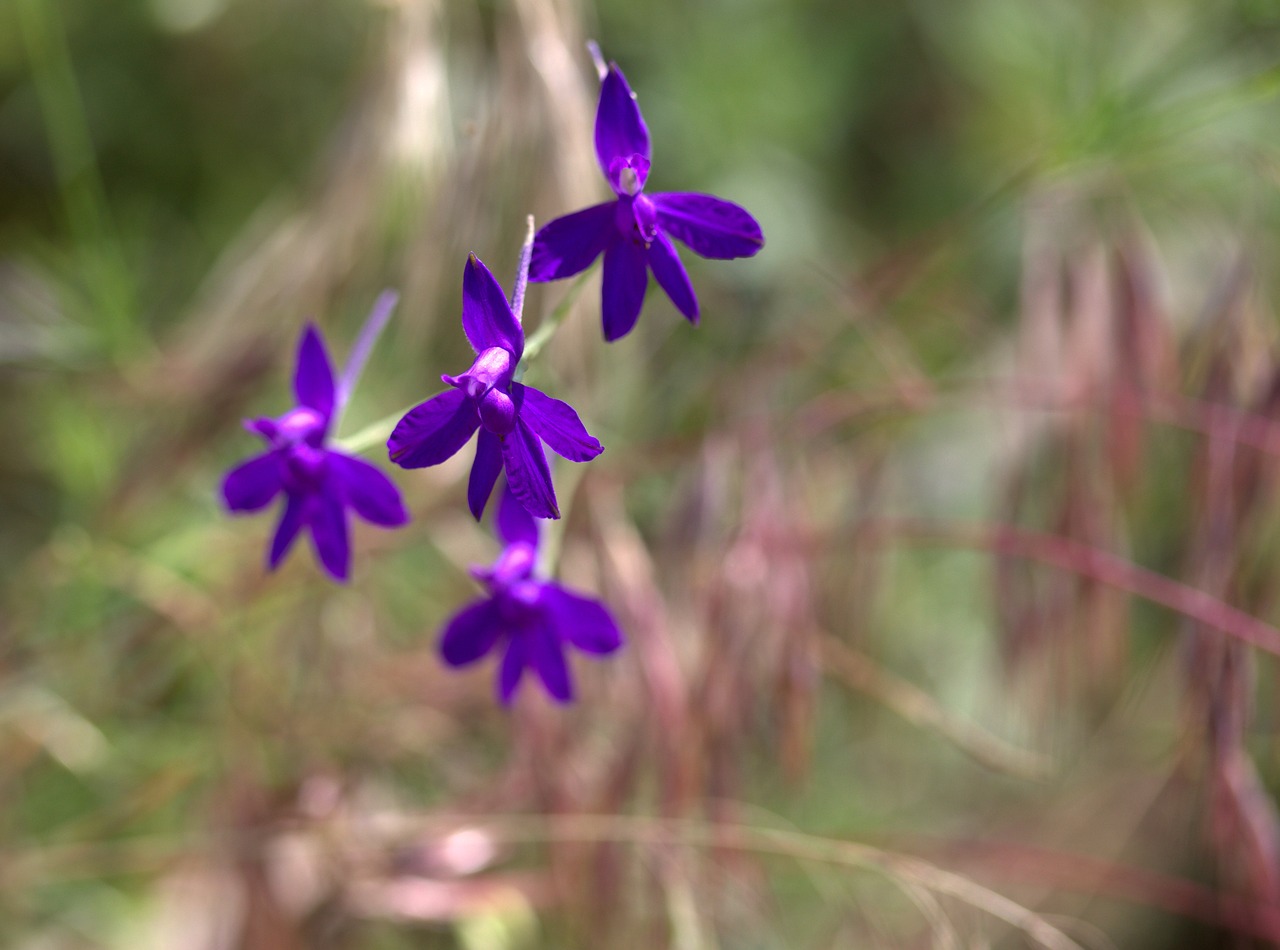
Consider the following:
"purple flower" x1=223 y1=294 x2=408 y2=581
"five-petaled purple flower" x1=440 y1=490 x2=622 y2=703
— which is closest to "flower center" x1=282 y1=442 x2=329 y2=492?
"purple flower" x1=223 y1=294 x2=408 y2=581

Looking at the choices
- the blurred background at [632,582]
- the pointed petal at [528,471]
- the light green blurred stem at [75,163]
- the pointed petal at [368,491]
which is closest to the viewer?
the pointed petal at [528,471]

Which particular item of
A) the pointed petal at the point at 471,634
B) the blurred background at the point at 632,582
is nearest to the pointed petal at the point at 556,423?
the pointed petal at the point at 471,634

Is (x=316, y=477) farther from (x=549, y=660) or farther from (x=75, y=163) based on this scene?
(x=75, y=163)

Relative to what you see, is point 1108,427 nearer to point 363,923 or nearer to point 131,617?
point 363,923

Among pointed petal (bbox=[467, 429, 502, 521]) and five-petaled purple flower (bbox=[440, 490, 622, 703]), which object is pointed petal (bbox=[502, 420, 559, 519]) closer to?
pointed petal (bbox=[467, 429, 502, 521])

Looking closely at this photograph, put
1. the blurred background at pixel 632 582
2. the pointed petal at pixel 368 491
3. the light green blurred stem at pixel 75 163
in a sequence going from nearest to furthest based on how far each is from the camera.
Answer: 1. the pointed petal at pixel 368 491
2. the blurred background at pixel 632 582
3. the light green blurred stem at pixel 75 163

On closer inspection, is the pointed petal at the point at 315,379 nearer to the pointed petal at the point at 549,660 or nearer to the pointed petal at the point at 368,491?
the pointed petal at the point at 368,491

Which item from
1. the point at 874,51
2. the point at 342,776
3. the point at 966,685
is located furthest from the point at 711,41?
the point at 342,776
